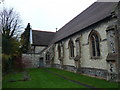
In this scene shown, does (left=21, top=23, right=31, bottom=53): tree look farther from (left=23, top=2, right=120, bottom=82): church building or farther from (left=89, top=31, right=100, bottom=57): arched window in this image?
(left=89, top=31, right=100, bottom=57): arched window

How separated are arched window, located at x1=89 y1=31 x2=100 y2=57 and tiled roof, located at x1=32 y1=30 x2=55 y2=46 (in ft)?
60.3

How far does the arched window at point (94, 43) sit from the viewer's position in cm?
1349

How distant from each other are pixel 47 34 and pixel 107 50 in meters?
25.3

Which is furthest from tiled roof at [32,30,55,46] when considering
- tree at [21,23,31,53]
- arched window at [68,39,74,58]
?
arched window at [68,39,74,58]

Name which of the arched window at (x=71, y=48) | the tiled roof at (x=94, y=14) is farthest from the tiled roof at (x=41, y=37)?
the arched window at (x=71, y=48)

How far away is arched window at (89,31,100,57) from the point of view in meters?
13.5

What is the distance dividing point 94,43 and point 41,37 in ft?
69.1

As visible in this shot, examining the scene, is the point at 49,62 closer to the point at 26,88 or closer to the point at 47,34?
the point at 47,34

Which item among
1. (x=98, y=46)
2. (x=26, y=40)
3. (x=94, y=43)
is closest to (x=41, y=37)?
(x=26, y=40)

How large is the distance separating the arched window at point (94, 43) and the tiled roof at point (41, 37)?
60.3 ft

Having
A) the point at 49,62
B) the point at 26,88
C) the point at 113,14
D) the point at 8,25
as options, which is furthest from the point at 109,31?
the point at 8,25

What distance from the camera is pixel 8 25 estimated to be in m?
30.2

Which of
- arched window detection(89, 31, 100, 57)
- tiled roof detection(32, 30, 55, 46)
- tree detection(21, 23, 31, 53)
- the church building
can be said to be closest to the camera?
the church building

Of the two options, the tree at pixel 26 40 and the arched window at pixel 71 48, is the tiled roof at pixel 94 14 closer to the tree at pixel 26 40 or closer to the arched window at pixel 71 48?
the arched window at pixel 71 48
